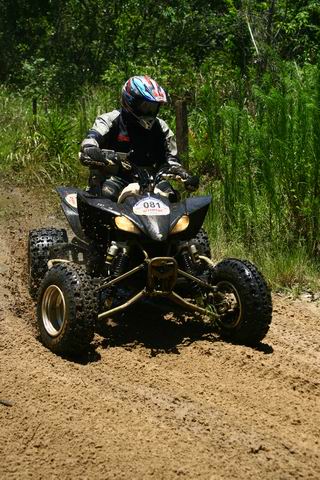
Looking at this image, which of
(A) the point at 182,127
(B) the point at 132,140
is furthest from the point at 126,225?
(A) the point at 182,127

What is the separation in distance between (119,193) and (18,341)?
1.50m

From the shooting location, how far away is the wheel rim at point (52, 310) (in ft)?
19.9

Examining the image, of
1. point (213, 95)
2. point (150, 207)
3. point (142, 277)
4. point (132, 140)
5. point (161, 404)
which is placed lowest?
point (161, 404)

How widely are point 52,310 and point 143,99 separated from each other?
1.92 m

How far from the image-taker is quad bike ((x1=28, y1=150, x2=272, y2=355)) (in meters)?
5.81

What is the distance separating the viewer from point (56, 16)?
1861 cm

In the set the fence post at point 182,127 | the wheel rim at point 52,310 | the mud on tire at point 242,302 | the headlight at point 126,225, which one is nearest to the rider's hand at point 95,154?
the headlight at point 126,225

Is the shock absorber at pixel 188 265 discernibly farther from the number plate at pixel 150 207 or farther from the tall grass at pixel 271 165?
the tall grass at pixel 271 165

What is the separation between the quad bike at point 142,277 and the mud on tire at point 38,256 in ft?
2.43

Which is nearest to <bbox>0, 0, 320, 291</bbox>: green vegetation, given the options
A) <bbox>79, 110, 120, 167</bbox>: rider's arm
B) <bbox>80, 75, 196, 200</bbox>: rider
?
<bbox>80, 75, 196, 200</bbox>: rider

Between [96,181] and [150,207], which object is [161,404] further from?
[96,181]

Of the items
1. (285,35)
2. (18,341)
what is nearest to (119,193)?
(18,341)

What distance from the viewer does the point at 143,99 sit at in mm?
6758

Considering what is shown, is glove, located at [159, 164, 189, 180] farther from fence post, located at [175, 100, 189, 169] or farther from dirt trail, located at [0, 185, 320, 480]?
fence post, located at [175, 100, 189, 169]
